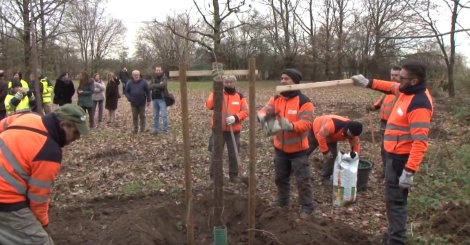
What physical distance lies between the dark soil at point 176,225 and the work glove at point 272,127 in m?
1.01

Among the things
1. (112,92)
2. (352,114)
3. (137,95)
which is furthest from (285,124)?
(352,114)

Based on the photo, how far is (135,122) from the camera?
438 inches

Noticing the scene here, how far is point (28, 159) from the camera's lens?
2.97 meters

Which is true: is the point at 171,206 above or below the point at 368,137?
below

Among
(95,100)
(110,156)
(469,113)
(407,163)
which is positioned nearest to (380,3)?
(469,113)

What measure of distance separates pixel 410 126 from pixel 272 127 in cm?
153

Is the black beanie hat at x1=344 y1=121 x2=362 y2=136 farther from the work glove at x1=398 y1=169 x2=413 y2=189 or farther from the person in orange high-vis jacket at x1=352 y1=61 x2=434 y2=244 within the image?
the work glove at x1=398 y1=169 x2=413 y2=189

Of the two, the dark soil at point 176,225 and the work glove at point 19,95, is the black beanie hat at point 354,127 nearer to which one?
the dark soil at point 176,225

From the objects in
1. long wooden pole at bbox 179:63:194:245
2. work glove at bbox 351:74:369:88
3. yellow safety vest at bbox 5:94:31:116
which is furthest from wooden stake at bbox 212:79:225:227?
yellow safety vest at bbox 5:94:31:116

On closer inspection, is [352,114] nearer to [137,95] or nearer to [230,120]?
[137,95]

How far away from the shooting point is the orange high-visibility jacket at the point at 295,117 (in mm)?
4961

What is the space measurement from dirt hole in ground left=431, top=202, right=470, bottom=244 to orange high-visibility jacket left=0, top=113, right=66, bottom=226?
412 centimetres

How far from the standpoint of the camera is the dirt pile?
446 centimetres

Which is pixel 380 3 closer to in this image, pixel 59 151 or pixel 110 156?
pixel 110 156
